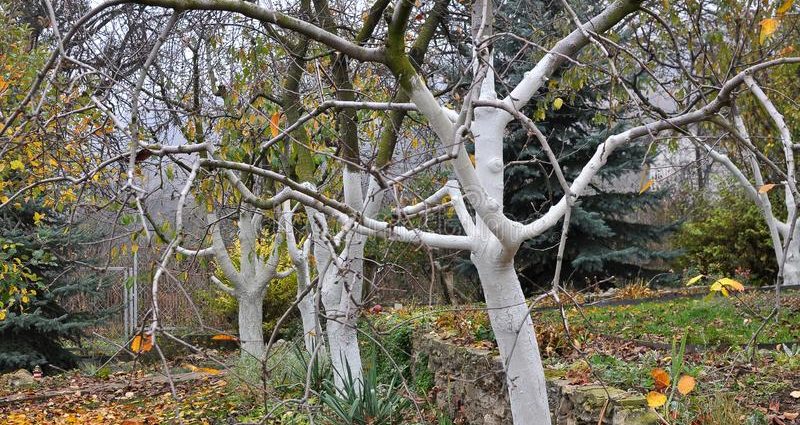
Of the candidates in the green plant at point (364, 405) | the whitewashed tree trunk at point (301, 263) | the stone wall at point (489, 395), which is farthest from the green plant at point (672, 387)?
the whitewashed tree trunk at point (301, 263)

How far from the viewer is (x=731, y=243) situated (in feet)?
42.9

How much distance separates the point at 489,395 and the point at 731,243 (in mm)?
9528

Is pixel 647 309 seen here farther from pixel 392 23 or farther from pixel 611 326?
pixel 392 23

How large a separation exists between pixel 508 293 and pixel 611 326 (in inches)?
188

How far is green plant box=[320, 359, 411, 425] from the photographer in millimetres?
5492

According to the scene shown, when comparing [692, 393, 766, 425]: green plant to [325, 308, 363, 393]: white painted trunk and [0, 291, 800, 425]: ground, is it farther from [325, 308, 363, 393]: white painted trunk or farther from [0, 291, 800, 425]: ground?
[325, 308, 363, 393]: white painted trunk

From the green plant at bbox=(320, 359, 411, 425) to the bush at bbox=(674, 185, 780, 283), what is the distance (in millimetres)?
8445

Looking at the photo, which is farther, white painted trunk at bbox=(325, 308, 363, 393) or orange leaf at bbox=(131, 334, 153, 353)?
white painted trunk at bbox=(325, 308, 363, 393)

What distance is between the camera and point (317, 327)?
230 centimetres

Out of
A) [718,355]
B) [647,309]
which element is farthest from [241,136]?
[647,309]

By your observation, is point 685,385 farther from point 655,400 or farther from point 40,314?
point 40,314

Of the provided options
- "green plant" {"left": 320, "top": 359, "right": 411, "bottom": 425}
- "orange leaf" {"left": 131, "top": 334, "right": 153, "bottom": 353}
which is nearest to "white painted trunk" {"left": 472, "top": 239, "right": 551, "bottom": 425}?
"orange leaf" {"left": 131, "top": 334, "right": 153, "bottom": 353}

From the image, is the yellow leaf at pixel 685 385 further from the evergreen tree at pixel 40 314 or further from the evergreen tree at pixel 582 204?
the evergreen tree at pixel 582 204

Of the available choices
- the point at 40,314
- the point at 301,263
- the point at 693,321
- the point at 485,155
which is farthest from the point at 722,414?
the point at 40,314
